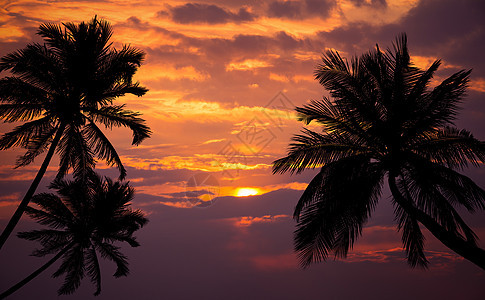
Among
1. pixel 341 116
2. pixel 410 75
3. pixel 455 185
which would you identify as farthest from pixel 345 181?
pixel 410 75

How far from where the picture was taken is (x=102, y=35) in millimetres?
17734

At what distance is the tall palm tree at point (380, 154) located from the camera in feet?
42.3

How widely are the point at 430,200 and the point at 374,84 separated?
4.39 m

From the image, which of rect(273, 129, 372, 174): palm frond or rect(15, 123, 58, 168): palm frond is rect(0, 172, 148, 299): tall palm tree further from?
rect(273, 129, 372, 174): palm frond

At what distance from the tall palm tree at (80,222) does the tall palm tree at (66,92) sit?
5660mm

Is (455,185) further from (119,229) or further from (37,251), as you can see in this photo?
(37,251)

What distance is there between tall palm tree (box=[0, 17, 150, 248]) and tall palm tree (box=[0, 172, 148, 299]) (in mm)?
5660

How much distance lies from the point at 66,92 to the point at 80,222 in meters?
9.94

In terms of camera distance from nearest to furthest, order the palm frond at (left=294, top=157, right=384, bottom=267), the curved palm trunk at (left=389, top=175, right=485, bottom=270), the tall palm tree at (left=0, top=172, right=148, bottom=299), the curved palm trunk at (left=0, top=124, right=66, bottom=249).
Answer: the curved palm trunk at (left=389, top=175, right=485, bottom=270), the palm frond at (left=294, top=157, right=384, bottom=267), the curved palm trunk at (left=0, top=124, right=66, bottom=249), the tall palm tree at (left=0, top=172, right=148, bottom=299)

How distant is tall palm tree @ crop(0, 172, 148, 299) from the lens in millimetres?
23984

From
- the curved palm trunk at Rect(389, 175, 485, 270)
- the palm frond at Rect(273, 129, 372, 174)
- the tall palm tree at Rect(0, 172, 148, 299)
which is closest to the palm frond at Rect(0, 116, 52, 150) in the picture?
the tall palm tree at Rect(0, 172, 148, 299)

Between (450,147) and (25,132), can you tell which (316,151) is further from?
(25,132)

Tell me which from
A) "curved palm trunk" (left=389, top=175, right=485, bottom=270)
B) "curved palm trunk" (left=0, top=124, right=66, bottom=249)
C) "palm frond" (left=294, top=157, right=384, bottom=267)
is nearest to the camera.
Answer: "curved palm trunk" (left=389, top=175, right=485, bottom=270)

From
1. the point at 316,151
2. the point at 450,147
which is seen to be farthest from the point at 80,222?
the point at 450,147
